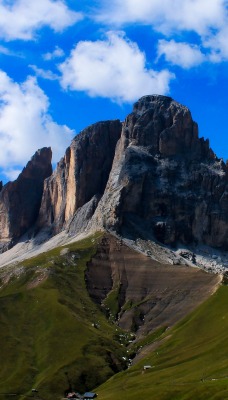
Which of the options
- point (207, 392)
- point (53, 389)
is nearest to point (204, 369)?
point (207, 392)

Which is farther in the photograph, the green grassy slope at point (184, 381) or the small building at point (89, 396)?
the small building at point (89, 396)

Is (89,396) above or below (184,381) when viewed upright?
below

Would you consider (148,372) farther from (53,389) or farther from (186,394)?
(186,394)

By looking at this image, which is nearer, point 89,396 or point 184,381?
point 184,381

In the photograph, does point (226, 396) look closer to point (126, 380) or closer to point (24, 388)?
point (126, 380)

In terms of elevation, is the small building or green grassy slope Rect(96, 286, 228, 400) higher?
green grassy slope Rect(96, 286, 228, 400)

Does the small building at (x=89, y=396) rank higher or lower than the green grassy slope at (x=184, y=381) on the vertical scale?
lower

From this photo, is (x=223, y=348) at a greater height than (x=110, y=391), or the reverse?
(x=223, y=348)

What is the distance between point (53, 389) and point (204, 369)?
165 feet

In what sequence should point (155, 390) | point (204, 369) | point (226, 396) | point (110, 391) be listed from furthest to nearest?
point (110, 391) < point (204, 369) < point (155, 390) < point (226, 396)

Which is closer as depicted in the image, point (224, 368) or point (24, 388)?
point (224, 368)

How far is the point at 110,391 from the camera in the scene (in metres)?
188

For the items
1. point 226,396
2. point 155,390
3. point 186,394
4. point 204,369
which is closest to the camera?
point 226,396

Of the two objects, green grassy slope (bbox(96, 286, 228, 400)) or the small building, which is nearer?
green grassy slope (bbox(96, 286, 228, 400))
